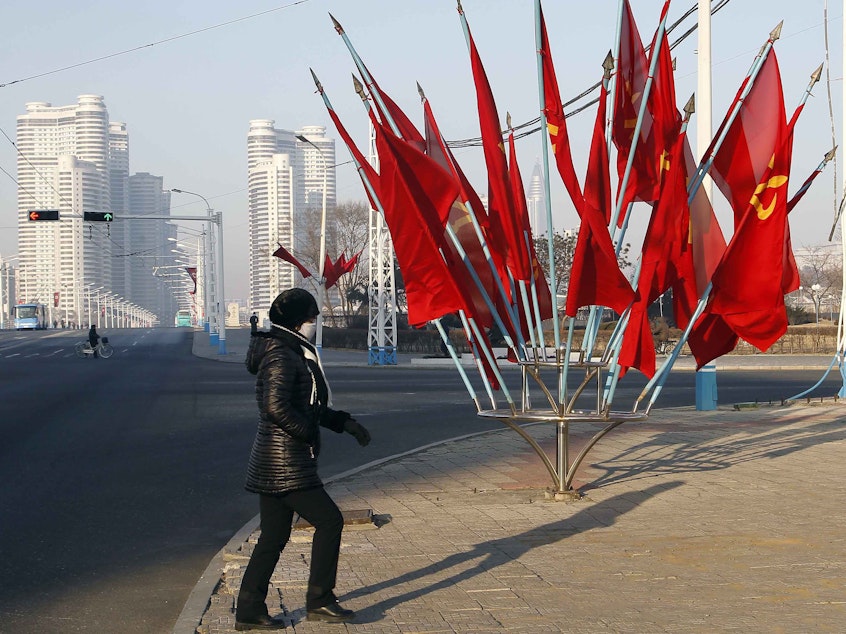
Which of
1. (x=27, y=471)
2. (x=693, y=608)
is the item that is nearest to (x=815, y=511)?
(x=693, y=608)

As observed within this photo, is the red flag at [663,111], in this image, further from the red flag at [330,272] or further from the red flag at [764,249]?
the red flag at [330,272]

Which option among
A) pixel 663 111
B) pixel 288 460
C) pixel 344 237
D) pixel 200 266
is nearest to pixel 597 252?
pixel 663 111

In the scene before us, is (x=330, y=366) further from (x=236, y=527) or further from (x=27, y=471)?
(x=236, y=527)

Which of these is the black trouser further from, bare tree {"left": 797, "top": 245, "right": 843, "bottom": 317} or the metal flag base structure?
bare tree {"left": 797, "top": 245, "right": 843, "bottom": 317}

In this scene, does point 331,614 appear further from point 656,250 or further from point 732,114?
point 732,114

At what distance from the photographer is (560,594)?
20.8ft

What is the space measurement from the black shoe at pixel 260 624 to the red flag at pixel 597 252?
13.7ft

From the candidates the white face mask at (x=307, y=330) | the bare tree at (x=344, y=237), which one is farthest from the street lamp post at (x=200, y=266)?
the white face mask at (x=307, y=330)

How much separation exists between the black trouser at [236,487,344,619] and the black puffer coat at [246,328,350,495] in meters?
0.09

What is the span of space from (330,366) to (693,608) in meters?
33.1

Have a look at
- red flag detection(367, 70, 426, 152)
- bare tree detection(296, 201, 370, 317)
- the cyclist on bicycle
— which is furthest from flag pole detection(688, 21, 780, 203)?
bare tree detection(296, 201, 370, 317)

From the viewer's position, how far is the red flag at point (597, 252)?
8.83 m

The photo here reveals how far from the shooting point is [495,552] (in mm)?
7531

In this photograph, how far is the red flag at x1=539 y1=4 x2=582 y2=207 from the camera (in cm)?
932
